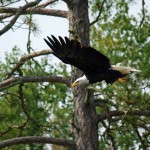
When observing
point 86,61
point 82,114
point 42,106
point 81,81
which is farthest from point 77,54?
point 42,106

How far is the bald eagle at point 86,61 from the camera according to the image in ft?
26.4

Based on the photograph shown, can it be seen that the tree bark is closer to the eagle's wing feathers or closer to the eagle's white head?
the eagle's white head

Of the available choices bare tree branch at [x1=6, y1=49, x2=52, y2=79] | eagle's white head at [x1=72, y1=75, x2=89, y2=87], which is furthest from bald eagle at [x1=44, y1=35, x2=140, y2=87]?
bare tree branch at [x1=6, y1=49, x2=52, y2=79]

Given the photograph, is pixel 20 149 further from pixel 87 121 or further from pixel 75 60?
pixel 75 60

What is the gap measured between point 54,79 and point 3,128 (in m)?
3.36

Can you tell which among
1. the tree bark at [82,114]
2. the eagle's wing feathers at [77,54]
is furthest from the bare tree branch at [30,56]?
the eagle's wing feathers at [77,54]

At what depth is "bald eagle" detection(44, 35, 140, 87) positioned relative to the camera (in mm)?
8055

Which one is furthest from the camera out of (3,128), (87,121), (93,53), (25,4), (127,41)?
(127,41)

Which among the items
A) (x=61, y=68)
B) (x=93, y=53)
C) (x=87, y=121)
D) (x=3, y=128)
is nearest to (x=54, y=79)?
(x=87, y=121)

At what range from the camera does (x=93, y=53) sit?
8266 mm

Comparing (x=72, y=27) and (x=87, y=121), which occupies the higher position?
(x=72, y=27)

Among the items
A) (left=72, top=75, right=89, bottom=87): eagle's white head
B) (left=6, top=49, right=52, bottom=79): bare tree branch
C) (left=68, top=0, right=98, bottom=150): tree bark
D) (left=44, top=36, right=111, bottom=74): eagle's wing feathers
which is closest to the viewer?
(left=44, top=36, right=111, bottom=74): eagle's wing feathers

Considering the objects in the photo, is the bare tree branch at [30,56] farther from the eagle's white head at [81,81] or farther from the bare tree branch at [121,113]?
the bare tree branch at [121,113]

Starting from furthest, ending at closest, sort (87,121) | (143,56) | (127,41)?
(127,41), (143,56), (87,121)
